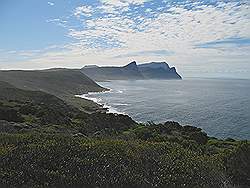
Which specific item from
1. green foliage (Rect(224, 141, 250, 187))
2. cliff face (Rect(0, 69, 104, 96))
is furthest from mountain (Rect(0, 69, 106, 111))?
green foliage (Rect(224, 141, 250, 187))

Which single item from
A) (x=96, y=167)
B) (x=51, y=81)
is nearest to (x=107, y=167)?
(x=96, y=167)

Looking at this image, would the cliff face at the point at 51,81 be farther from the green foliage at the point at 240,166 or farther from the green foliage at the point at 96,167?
the green foliage at the point at 240,166

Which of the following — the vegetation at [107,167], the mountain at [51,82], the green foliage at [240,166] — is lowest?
the mountain at [51,82]

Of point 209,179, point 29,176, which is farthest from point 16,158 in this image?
point 209,179

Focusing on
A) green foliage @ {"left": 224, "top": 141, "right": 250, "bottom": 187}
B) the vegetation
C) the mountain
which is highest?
the vegetation

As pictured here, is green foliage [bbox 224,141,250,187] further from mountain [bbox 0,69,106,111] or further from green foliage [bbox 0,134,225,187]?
mountain [bbox 0,69,106,111]

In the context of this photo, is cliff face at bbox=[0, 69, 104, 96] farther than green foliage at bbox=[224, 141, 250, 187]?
Yes

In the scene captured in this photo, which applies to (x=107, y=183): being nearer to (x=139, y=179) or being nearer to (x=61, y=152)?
(x=139, y=179)

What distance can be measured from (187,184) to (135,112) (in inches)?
2773

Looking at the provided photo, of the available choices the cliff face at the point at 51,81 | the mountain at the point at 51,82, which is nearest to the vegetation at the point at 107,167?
the mountain at the point at 51,82

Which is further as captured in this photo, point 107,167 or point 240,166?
point 240,166

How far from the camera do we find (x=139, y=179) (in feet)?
28.2

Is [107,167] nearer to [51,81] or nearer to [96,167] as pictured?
[96,167]

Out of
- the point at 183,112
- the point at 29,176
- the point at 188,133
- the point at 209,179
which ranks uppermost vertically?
the point at 29,176
